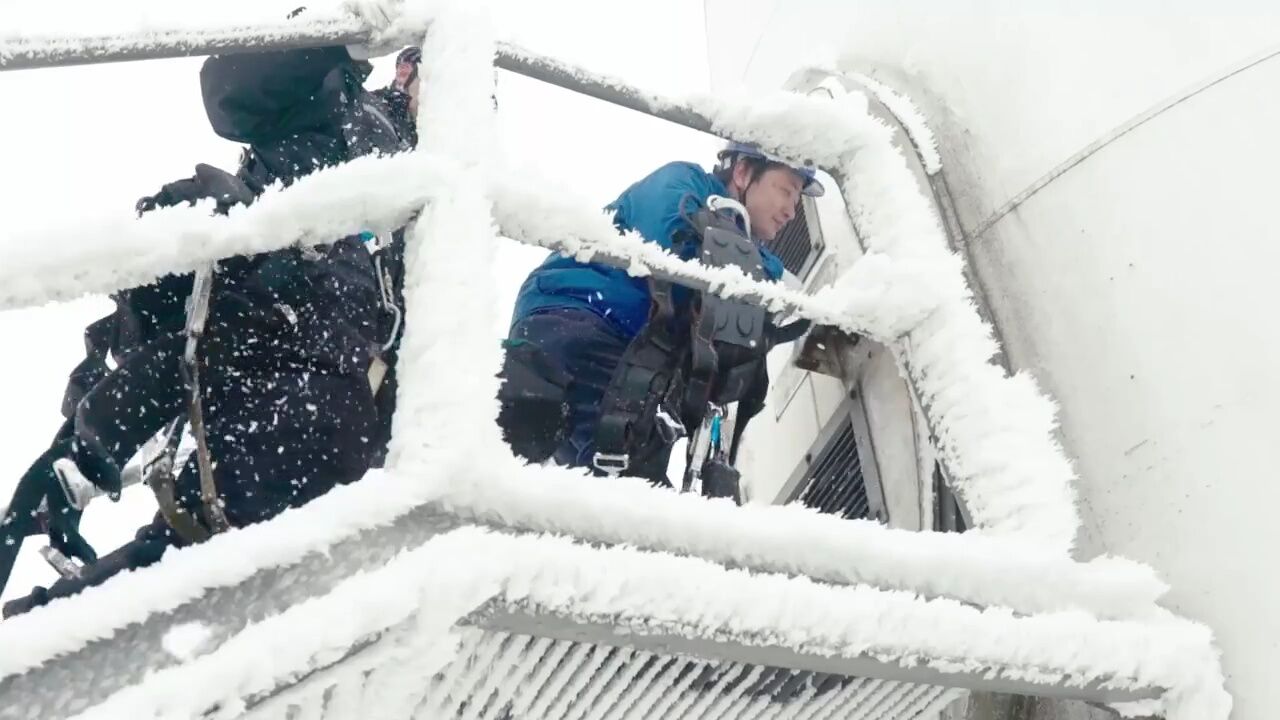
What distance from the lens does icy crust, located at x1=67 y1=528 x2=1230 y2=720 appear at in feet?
4.20

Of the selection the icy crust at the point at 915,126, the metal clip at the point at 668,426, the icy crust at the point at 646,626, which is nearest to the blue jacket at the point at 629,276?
the metal clip at the point at 668,426

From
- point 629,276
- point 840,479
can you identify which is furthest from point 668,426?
point 840,479

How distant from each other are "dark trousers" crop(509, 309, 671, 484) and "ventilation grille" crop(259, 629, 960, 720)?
1041mm

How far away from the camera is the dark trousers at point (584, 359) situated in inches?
116

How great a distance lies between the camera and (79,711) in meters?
1.23

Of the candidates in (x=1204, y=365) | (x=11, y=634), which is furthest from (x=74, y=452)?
(x=1204, y=365)

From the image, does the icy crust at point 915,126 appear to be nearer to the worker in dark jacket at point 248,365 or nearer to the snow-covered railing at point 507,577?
the snow-covered railing at point 507,577

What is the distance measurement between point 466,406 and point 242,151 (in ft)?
4.46

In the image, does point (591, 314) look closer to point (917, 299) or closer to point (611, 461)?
point (611, 461)

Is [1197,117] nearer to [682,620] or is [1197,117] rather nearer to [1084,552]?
[1084,552]

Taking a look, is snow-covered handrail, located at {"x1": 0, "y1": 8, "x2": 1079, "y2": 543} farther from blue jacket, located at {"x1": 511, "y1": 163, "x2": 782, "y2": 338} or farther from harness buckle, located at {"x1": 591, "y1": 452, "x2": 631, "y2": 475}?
harness buckle, located at {"x1": 591, "y1": 452, "x2": 631, "y2": 475}

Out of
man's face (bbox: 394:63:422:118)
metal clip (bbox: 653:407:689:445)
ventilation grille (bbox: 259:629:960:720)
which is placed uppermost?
man's face (bbox: 394:63:422:118)

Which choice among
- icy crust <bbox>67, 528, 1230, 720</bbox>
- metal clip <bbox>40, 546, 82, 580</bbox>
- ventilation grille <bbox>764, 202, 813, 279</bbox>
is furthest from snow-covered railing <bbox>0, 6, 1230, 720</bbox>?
ventilation grille <bbox>764, 202, 813, 279</bbox>

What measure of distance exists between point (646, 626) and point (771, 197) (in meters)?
2.09
